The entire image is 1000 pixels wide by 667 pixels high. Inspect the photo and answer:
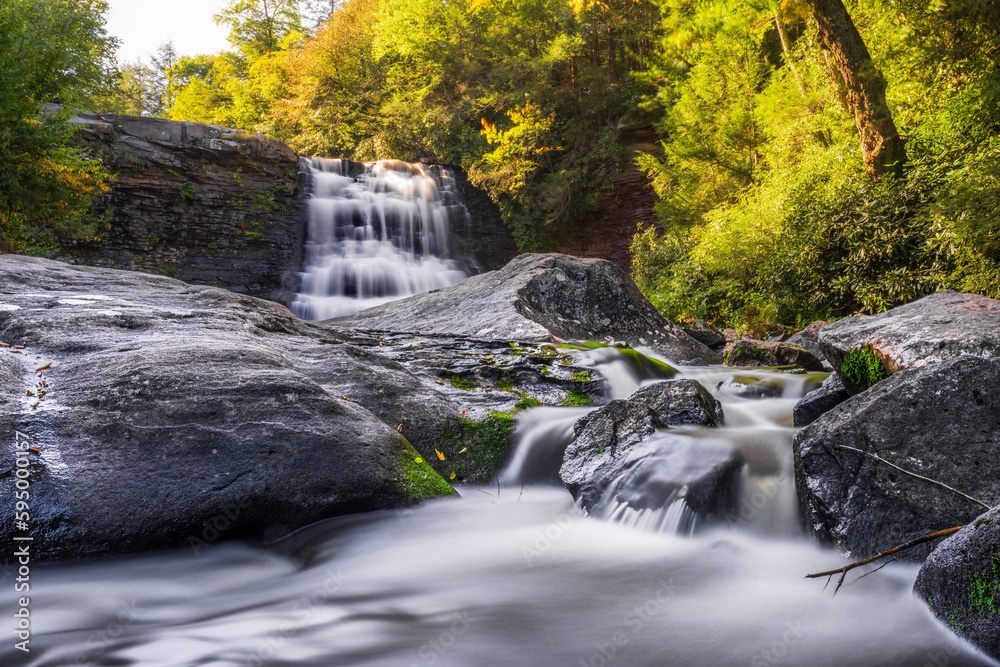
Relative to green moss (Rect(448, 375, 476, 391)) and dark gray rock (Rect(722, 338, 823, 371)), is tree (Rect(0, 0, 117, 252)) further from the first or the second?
dark gray rock (Rect(722, 338, 823, 371))

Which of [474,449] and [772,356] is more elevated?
[772,356]

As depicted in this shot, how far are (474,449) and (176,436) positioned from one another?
198 cm

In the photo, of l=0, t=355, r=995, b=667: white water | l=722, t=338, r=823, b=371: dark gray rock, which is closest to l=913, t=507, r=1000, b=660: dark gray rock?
l=0, t=355, r=995, b=667: white water

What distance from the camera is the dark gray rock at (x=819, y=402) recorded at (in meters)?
3.93

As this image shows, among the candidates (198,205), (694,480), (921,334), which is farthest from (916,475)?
(198,205)

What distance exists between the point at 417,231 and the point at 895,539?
51.5 feet

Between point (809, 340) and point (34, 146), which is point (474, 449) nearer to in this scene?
point (809, 340)

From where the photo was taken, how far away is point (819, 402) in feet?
12.9

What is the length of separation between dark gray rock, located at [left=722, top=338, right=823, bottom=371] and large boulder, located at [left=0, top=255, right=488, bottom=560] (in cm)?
425

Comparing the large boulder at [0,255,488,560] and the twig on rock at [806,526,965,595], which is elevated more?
the large boulder at [0,255,488,560]

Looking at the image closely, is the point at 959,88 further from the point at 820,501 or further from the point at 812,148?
the point at 820,501

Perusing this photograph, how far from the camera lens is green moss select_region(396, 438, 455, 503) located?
10.7 feet

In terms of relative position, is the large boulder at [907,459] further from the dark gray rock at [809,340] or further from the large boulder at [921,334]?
the dark gray rock at [809,340]

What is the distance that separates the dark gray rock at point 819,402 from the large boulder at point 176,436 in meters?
2.45
